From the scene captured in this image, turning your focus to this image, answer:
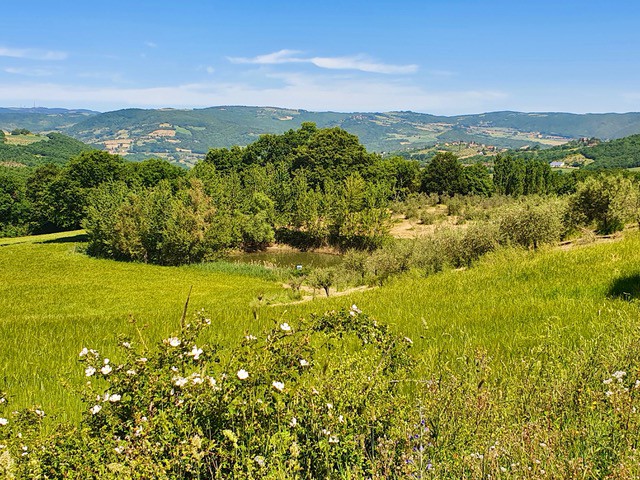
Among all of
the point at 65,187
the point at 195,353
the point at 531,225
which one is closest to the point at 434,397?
the point at 195,353

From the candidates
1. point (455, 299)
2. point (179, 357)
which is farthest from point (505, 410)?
point (455, 299)

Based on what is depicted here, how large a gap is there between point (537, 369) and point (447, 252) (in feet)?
56.5

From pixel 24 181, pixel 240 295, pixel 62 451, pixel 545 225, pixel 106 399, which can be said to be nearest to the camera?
pixel 62 451

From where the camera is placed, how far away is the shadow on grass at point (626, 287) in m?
8.10

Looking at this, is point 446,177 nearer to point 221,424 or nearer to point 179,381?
point 221,424

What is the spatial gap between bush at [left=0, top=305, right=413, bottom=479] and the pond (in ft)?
133

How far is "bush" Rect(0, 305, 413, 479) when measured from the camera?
240 cm

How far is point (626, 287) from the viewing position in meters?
8.70

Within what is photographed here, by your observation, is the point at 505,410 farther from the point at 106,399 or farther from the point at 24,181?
the point at 24,181

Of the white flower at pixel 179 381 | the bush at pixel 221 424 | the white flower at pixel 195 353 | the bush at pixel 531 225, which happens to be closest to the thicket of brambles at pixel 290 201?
the bush at pixel 531 225

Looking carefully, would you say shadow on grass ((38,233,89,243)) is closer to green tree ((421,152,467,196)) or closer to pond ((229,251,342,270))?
pond ((229,251,342,270))

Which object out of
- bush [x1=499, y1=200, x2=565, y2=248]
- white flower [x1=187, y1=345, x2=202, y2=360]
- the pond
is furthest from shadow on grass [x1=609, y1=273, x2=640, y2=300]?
the pond

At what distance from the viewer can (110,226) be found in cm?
4184

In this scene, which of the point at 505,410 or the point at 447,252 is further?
the point at 447,252
